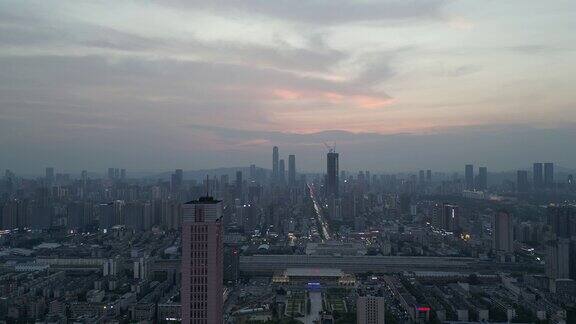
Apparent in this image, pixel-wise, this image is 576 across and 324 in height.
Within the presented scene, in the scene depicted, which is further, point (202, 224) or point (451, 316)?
point (451, 316)

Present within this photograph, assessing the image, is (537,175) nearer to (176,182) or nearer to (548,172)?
(548,172)

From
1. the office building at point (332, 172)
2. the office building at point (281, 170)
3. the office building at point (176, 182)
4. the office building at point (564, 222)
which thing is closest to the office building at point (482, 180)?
the office building at point (332, 172)

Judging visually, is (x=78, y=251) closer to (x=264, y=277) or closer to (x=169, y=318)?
(x=264, y=277)

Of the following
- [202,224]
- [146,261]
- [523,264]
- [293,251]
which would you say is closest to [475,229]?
[523,264]

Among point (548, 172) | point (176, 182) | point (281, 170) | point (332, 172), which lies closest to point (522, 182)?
point (548, 172)

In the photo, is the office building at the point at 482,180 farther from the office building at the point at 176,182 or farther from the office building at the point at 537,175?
the office building at the point at 176,182
